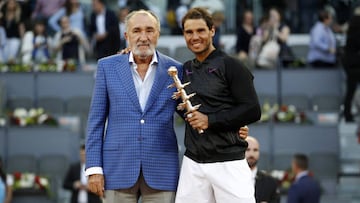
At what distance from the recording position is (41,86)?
21406 millimetres

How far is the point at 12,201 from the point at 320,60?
6.74 meters

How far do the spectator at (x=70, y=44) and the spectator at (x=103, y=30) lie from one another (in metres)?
0.25

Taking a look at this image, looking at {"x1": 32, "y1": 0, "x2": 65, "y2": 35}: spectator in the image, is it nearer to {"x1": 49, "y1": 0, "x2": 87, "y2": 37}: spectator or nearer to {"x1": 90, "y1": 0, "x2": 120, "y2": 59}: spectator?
{"x1": 49, "y1": 0, "x2": 87, "y2": 37}: spectator

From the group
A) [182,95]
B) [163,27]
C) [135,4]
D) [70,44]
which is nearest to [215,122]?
[182,95]

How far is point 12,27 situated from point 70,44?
1.20 meters

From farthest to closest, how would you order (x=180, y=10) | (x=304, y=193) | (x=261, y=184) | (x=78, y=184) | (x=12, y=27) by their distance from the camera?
(x=180, y=10) < (x=12, y=27) < (x=78, y=184) < (x=304, y=193) < (x=261, y=184)

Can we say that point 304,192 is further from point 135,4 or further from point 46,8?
point 46,8

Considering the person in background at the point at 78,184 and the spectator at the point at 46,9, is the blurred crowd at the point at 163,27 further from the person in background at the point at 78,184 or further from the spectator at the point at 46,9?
the person in background at the point at 78,184

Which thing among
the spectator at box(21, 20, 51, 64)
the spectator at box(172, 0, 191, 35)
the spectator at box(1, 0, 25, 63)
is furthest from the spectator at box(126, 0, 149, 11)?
the spectator at box(1, 0, 25, 63)

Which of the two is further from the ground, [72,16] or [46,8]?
[46,8]

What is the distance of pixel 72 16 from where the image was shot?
22969 mm

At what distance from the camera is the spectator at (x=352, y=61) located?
2069 centimetres

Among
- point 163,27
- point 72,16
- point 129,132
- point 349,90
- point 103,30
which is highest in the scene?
point 129,132

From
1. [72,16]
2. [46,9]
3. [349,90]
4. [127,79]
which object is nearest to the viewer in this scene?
[127,79]
